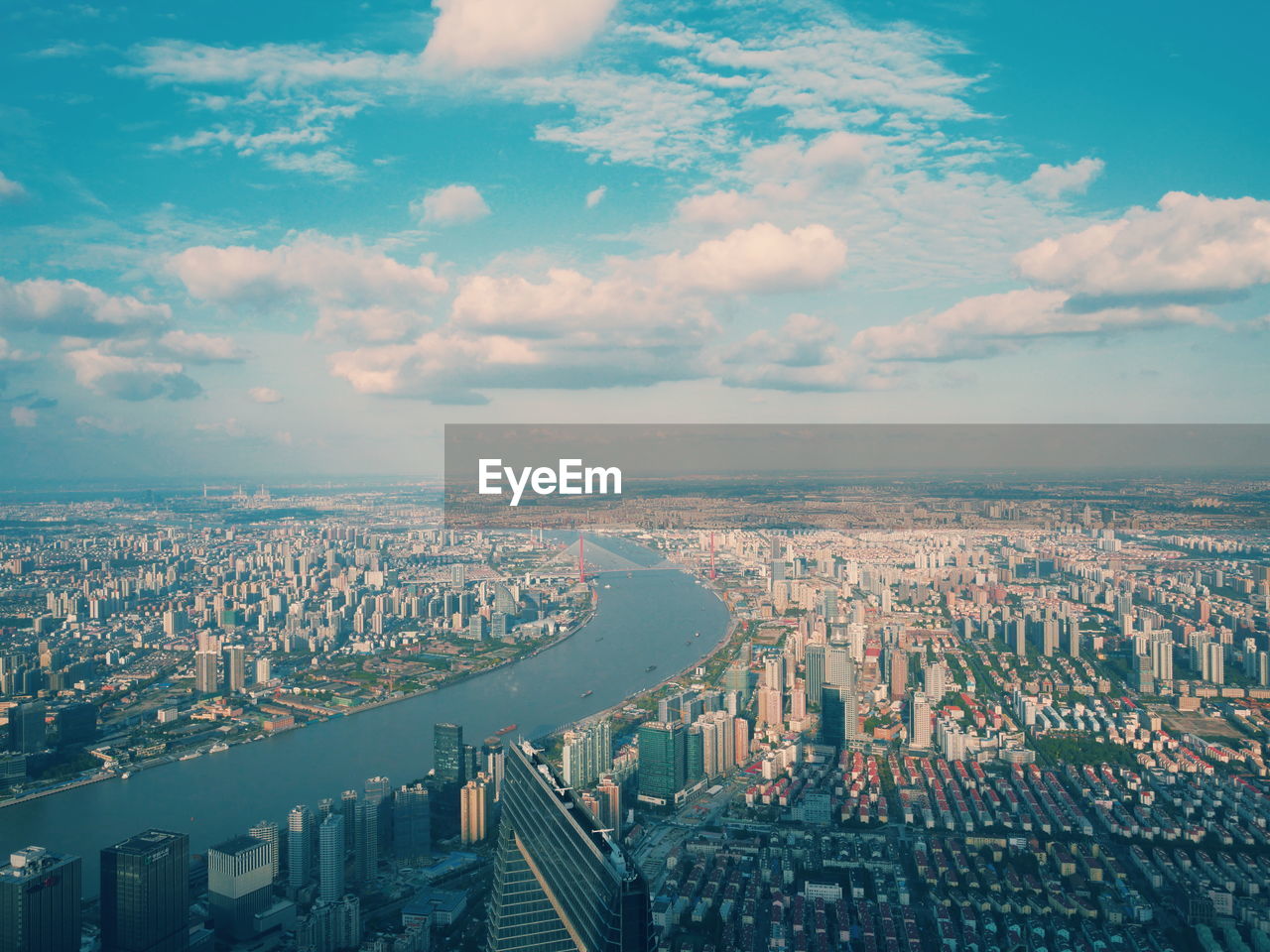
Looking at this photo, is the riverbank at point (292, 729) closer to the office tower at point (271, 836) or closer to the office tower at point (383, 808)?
the office tower at point (271, 836)

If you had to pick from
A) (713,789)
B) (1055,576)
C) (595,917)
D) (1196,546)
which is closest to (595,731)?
(713,789)

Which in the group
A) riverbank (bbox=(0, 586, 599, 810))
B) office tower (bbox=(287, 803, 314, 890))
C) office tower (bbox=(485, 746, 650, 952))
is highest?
office tower (bbox=(485, 746, 650, 952))

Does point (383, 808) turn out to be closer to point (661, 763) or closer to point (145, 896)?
point (145, 896)

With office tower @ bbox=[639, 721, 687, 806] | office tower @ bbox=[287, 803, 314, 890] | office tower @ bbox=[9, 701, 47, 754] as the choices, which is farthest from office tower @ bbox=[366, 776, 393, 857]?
office tower @ bbox=[9, 701, 47, 754]

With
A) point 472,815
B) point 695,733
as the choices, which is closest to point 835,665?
point 695,733

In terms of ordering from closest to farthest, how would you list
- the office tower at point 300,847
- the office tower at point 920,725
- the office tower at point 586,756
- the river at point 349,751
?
the office tower at point 300,847, the river at point 349,751, the office tower at point 586,756, the office tower at point 920,725

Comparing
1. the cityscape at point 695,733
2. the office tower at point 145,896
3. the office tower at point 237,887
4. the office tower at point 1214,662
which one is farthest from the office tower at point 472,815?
the office tower at point 1214,662

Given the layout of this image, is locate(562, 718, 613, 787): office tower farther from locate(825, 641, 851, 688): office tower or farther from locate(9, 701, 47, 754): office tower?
locate(9, 701, 47, 754): office tower
